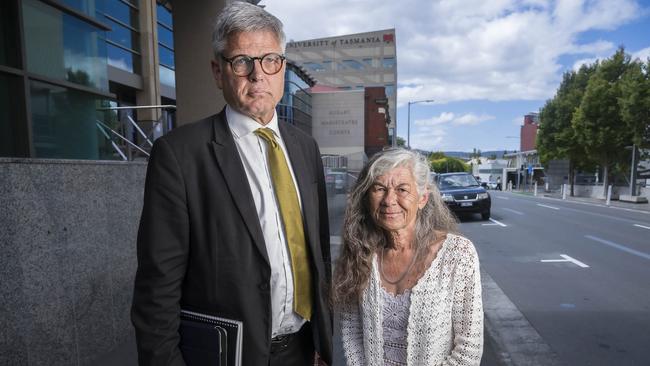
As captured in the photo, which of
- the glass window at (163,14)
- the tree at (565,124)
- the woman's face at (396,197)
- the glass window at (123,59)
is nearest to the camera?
the woman's face at (396,197)

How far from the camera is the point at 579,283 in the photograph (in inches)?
226

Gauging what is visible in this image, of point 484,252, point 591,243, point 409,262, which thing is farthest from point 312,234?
point 591,243

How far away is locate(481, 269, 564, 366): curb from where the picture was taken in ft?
10.9

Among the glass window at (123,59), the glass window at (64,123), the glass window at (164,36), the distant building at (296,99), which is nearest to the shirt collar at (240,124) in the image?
the glass window at (64,123)

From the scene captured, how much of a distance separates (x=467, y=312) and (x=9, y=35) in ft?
13.2

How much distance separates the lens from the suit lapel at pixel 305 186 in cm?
165

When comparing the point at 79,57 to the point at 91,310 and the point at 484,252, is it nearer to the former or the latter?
the point at 91,310

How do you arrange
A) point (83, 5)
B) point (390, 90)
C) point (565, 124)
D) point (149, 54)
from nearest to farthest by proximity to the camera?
point (83, 5)
point (149, 54)
point (565, 124)
point (390, 90)

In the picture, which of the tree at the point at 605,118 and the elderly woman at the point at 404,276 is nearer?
the elderly woman at the point at 404,276

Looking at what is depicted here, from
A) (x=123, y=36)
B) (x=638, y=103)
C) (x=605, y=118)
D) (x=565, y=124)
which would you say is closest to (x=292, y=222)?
(x=123, y=36)

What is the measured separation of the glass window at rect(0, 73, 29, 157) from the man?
2569mm

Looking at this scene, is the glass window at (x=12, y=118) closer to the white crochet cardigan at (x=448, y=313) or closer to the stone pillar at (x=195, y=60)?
the stone pillar at (x=195, y=60)

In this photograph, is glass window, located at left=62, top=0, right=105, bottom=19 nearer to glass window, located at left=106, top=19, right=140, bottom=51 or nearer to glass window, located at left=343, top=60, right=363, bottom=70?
glass window, located at left=106, top=19, right=140, bottom=51

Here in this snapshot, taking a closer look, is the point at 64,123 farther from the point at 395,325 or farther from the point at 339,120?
the point at 339,120
